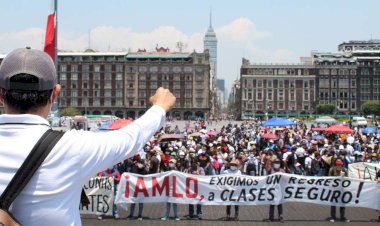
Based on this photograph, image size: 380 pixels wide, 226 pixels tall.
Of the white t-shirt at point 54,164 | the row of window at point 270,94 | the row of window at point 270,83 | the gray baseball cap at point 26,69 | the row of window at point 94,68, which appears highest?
the row of window at point 94,68

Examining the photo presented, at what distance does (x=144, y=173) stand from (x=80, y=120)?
129ft

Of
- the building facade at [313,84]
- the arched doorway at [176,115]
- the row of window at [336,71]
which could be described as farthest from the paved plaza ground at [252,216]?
the row of window at [336,71]

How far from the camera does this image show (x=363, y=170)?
1489 cm

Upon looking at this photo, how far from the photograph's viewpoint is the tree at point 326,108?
389 feet

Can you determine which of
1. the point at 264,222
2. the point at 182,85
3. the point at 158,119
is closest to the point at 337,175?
the point at 264,222

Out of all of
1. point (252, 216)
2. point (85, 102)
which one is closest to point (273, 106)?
point (85, 102)

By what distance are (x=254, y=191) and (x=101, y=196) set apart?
292cm

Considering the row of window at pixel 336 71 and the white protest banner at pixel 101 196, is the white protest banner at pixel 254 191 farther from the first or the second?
the row of window at pixel 336 71

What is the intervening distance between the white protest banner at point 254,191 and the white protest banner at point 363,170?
2.95 meters

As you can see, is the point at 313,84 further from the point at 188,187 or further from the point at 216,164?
the point at 188,187

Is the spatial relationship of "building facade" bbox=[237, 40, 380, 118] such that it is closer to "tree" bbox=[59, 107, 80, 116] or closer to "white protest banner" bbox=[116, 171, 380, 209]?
"tree" bbox=[59, 107, 80, 116]

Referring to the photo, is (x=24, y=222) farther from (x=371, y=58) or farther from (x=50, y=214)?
(x=371, y=58)

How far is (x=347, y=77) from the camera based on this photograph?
125625 millimetres

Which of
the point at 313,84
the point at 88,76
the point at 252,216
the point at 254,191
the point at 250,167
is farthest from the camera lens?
the point at 313,84
